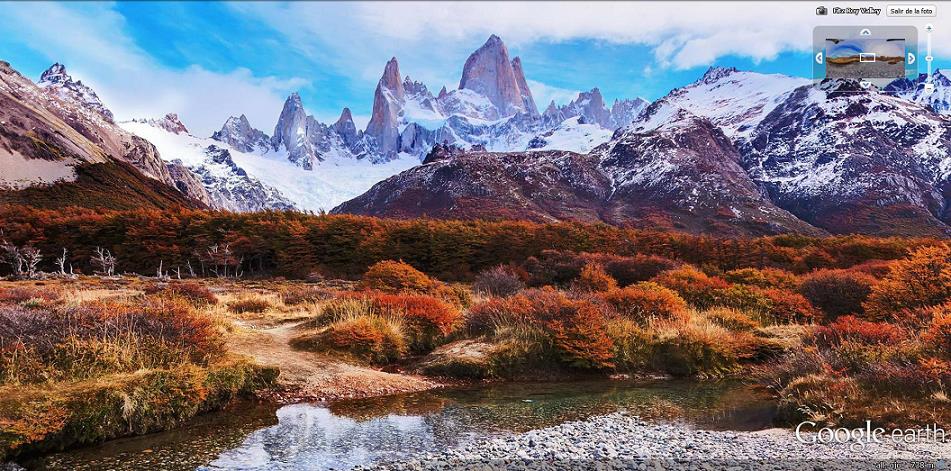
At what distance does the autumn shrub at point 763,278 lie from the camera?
25531mm

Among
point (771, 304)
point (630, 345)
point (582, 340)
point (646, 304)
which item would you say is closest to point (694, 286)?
point (771, 304)

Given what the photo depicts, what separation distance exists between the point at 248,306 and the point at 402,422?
13218mm

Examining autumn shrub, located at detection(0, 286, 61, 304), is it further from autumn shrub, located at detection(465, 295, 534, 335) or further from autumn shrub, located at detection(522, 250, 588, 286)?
autumn shrub, located at detection(522, 250, 588, 286)

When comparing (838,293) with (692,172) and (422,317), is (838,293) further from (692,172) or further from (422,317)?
(692,172)

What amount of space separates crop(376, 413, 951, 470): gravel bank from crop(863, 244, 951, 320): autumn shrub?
38.9ft

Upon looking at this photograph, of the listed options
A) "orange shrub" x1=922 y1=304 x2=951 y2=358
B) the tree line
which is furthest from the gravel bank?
the tree line

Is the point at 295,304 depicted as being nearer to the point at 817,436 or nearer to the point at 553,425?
the point at 553,425

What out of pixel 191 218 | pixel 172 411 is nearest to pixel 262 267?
pixel 191 218

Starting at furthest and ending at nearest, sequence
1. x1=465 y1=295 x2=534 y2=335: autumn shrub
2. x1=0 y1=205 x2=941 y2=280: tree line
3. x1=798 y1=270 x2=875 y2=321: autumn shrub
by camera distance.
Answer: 1. x1=0 y1=205 x2=941 y2=280: tree line
2. x1=798 y1=270 x2=875 y2=321: autumn shrub
3. x1=465 y1=295 x2=534 y2=335: autumn shrub

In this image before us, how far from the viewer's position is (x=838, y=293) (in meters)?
21.3

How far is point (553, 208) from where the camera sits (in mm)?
131000

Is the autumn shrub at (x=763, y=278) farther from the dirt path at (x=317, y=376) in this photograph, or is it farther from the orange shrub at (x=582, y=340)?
the dirt path at (x=317, y=376)

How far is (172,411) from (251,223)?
44103 millimetres

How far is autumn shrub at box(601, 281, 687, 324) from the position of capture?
17406 millimetres
